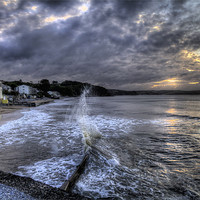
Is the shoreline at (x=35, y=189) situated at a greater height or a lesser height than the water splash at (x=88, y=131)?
greater

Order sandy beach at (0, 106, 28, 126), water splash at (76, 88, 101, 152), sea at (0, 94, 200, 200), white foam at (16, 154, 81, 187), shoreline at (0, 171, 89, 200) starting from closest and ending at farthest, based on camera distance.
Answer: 1. shoreline at (0, 171, 89, 200)
2. sea at (0, 94, 200, 200)
3. white foam at (16, 154, 81, 187)
4. water splash at (76, 88, 101, 152)
5. sandy beach at (0, 106, 28, 126)

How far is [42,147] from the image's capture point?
26.0ft

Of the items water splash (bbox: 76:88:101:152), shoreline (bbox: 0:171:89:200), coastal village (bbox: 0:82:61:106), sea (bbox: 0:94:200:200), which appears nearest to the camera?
shoreline (bbox: 0:171:89:200)

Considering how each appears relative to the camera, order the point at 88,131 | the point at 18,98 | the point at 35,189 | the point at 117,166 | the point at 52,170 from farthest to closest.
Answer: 1. the point at 18,98
2. the point at 88,131
3. the point at 117,166
4. the point at 52,170
5. the point at 35,189

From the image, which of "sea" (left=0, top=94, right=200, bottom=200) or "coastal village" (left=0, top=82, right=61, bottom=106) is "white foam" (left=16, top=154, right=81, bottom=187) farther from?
"coastal village" (left=0, top=82, right=61, bottom=106)

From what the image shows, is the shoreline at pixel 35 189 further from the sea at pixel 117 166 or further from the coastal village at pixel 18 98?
the coastal village at pixel 18 98

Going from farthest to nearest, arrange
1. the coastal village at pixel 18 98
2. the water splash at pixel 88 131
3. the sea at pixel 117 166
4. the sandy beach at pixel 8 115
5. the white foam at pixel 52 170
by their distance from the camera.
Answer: the coastal village at pixel 18 98, the sandy beach at pixel 8 115, the water splash at pixel 88 131, the white foam at pixel 52 170, the sea at pixel 117 166

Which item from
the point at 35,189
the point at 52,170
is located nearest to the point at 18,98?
the point at 52,170

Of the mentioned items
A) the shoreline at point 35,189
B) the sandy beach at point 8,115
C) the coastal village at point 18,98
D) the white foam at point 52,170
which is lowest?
the sandy beach at point 8,115

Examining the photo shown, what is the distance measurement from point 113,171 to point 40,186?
2802mm

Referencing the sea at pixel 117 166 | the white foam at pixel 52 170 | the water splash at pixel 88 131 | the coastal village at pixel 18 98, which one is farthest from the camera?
the coastal village at pixel 18 98

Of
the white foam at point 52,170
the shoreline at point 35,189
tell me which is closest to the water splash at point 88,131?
the white foam at point 52,170

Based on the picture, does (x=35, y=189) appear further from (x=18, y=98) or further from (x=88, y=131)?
(x=18, y=98)

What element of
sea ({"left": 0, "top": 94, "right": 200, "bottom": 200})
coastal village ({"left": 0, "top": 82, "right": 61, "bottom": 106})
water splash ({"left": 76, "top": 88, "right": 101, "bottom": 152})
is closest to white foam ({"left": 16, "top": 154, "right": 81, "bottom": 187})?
sea ({"left": 0, "top": 94, "right": 200, "bottom": 200})
